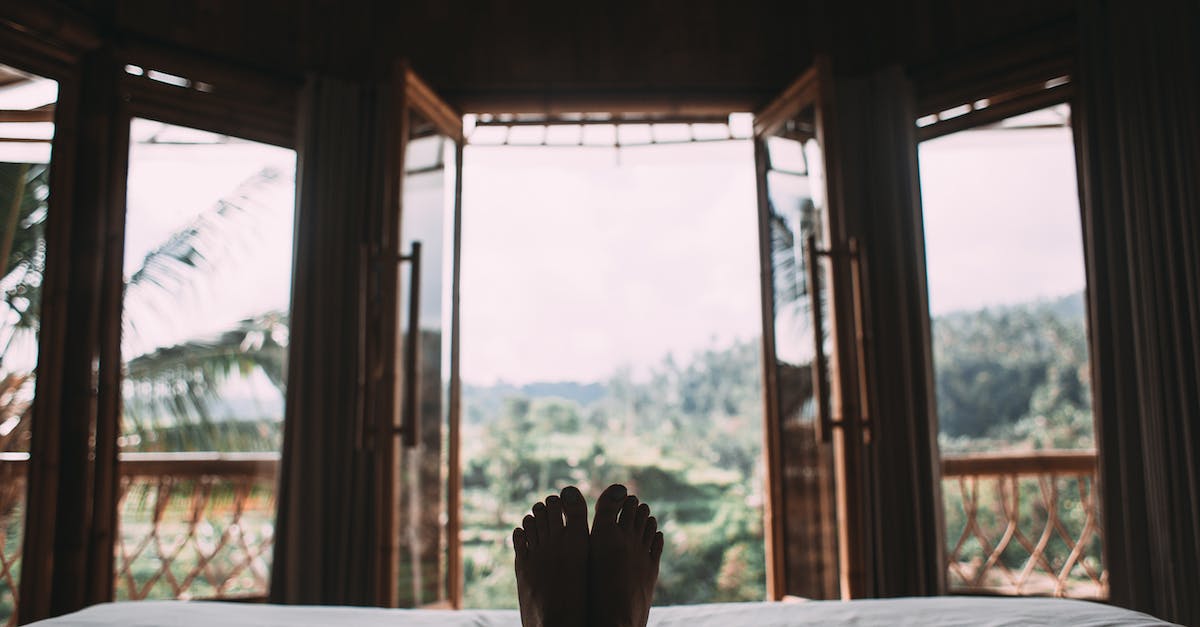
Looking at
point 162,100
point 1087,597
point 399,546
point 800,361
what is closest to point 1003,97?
point 800,361

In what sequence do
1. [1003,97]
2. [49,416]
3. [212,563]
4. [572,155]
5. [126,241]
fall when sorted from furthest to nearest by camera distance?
1. [572,155]
2. [212,563]
3. [1003,97]
4. [126,241]
5. [49,416]

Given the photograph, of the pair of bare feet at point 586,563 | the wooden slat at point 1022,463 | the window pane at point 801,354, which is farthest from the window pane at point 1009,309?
the pair of bare feet at point 586,563

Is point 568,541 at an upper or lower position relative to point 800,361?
lower

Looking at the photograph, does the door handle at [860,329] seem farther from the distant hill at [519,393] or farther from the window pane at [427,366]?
the distant hill at [519,393]

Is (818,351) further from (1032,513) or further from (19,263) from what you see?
(19,263)

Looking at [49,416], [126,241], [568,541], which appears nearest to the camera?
[568,541]

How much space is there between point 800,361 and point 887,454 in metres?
0.45

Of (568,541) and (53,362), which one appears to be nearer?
(568,541)

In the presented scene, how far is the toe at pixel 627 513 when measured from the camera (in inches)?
59.6

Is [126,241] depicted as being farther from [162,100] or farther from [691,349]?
[691,349]

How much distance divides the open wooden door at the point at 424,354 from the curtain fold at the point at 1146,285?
7.27ft

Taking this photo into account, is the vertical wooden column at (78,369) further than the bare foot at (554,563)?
Yes

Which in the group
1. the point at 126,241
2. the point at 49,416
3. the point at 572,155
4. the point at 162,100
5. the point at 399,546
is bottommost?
the point at 399,546

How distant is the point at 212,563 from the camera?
3594 millimetres
